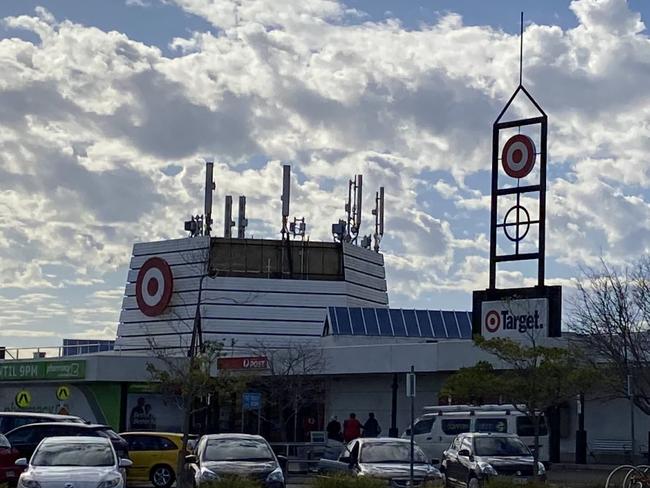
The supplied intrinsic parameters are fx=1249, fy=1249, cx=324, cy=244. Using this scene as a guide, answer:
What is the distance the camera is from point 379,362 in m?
47.0

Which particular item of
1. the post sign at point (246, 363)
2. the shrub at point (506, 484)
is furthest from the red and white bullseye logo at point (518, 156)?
the shrub at point (506, 484)

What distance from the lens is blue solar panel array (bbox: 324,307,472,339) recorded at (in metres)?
62.3

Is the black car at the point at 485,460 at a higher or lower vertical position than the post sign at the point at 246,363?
lower

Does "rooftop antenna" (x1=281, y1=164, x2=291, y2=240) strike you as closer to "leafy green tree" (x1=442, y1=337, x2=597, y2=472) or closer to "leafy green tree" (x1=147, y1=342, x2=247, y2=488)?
"leafy green tree" (x1=147, y1=342, x2=247, y2=488)

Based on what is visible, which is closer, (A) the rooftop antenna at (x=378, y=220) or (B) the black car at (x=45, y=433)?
(B) the black car at (x=45, y=433)

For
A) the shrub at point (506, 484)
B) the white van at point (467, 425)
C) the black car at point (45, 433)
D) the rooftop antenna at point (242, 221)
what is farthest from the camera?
the rooftop antenna at point (242, 221)

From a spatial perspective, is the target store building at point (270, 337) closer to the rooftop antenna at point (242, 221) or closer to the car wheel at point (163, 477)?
the rooftop antenna at point (242, 221)

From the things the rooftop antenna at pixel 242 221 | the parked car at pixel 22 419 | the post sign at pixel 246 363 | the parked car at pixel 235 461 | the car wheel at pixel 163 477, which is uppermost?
the rooftop antenna at pixel 242 221

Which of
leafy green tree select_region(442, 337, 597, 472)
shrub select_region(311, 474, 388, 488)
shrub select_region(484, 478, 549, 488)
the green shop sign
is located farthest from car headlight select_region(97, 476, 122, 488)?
the green shop sign

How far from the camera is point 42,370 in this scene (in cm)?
5772

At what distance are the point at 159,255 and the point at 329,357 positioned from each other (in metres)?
29.6

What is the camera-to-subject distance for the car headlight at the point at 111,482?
21000 mm

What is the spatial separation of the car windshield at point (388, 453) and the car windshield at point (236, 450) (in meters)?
2.75

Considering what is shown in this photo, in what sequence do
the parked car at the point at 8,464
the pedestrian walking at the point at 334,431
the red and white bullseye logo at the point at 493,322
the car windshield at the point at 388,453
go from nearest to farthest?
1. the car windshield at the point at 388,453
2. the parked car at the point at 8,464
3. the red and white bullseye logo at the point at 493,322
4. the pedestrian walking at the point at 334,431
